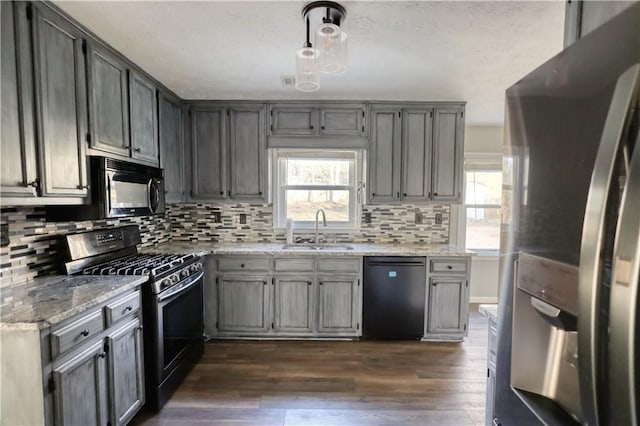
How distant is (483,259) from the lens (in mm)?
4031

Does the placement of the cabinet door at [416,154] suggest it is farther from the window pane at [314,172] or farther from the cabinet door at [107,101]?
the cabinet door at [107,101]

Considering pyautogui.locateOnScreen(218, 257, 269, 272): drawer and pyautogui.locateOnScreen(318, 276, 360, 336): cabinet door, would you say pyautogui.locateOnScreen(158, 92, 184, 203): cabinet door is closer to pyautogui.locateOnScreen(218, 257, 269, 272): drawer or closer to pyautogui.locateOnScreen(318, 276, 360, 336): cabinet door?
pyautogui.locateOnScreen(218, 257, 269, 272): drawer

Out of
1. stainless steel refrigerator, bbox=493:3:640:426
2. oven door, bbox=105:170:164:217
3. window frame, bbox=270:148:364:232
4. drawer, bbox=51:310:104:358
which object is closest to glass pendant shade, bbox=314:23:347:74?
stainless steel refrigerator, bbox=493:3:640:426

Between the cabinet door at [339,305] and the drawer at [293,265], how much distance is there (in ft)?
0.57

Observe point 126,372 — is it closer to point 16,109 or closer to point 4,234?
point 4,234

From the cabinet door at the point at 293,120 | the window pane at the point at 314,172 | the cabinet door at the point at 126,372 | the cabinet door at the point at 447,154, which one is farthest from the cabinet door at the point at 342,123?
the cabinet door at the point at 126,372

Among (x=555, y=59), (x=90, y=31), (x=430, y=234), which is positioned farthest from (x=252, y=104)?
(x=555, y=59)

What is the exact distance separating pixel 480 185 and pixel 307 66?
10.6ft

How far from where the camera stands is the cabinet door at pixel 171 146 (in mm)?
2816

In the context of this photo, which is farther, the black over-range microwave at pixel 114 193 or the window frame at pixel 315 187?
the window frame at pixel 315 187

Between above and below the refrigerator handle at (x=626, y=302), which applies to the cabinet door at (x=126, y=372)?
below

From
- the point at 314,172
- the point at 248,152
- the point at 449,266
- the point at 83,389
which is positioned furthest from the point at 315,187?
the point at 83,389

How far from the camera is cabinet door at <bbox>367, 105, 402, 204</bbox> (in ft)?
10.5

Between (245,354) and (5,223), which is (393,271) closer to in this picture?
(245,354)
